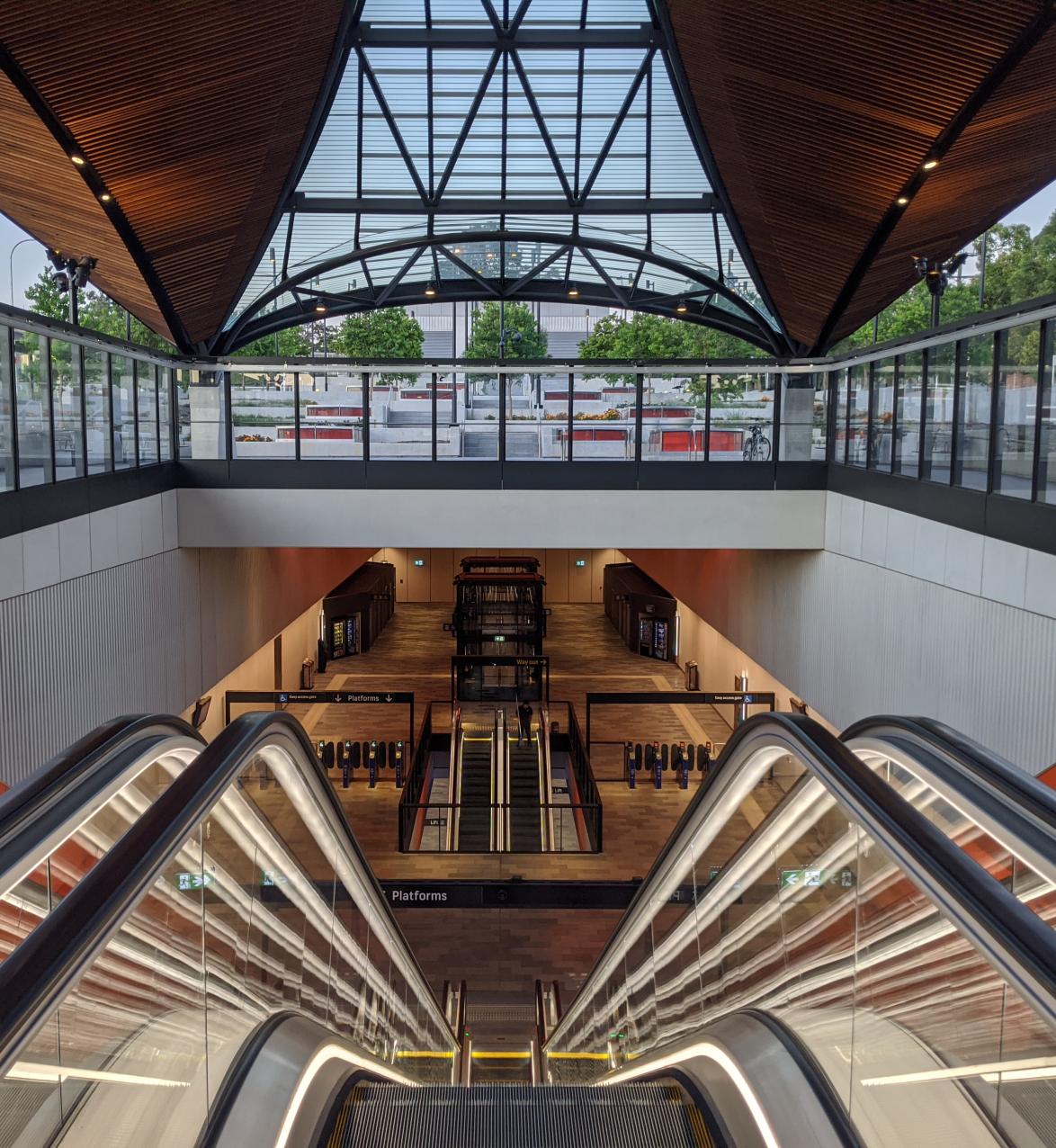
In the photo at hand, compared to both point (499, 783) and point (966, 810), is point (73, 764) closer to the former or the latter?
point (966, 810)

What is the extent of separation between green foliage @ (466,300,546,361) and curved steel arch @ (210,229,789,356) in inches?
21.7

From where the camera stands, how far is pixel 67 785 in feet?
10.7

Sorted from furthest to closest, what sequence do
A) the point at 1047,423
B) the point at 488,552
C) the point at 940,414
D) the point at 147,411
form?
1. the point at 488,552
2. the point at 147,411
3. the point at 940,414
4. the point at 1047,423

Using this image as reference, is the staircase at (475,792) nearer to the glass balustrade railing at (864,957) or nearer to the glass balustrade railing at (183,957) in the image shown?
the glass balustrade railing at (864,957)

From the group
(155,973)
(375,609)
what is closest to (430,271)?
(375,609)

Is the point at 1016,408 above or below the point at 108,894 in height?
above

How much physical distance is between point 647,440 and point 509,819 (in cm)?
719

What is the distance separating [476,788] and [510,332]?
982cm

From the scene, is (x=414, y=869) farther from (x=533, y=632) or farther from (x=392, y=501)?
(x=533, y=632)

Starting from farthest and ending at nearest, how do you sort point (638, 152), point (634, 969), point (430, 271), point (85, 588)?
1. point (430, 271)
2. point (638, 152)
3. point (85, 588)
4. point (634, 969)

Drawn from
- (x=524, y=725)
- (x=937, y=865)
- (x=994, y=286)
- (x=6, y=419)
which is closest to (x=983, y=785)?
(x=937, y=865)

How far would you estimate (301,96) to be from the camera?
1473 centimetres

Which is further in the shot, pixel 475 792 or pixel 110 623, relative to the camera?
pixel 475 792

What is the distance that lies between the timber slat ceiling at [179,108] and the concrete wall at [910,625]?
972 centimetres
